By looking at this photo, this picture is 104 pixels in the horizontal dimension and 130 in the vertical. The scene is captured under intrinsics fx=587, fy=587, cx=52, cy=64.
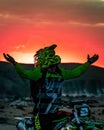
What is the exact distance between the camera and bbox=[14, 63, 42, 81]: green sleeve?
937 cm

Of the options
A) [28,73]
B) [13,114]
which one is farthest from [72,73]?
[13,114]

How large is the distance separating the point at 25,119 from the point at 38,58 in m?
1.06

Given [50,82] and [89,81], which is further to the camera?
[89,81]

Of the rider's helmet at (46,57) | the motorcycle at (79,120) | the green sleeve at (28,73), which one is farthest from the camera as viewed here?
the rider's helmet at (46,57)

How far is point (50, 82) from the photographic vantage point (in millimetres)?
9438

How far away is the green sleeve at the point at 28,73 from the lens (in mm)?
9367

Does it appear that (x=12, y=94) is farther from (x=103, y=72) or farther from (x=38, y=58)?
(x=38, y=58)

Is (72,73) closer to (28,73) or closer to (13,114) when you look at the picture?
(28,73)

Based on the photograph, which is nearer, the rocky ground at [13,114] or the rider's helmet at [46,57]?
the rider's helmet at [46,57]

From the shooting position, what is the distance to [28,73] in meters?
9.40

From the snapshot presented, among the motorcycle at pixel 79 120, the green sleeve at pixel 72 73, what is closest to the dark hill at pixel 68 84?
the green sleeve at pixel 72 73

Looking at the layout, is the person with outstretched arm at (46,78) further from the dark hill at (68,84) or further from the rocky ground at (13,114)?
the dark hill at (68,84)

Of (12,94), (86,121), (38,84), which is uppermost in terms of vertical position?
(12,94)

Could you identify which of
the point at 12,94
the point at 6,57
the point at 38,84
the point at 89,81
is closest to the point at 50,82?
the point at 38,84
